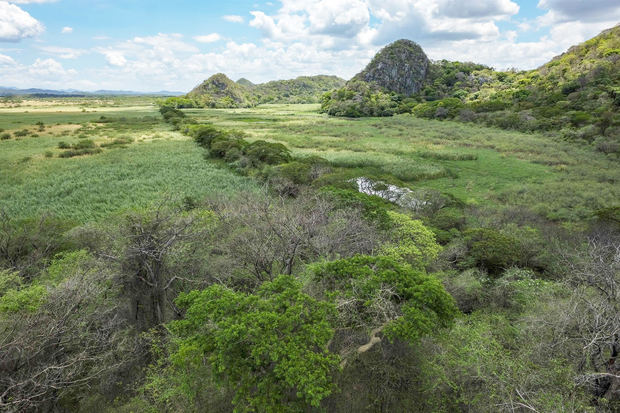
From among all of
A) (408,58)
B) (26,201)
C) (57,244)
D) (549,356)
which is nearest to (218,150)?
(26,201)

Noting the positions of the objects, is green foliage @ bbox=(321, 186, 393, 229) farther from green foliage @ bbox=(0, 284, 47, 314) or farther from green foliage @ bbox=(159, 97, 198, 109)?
green foliage @ bbox=(159, 97, 198, 109)

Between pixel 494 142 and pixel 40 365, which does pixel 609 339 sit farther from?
pixel 494 142

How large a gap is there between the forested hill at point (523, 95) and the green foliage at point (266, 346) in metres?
48.5

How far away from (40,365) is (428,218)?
19341mm

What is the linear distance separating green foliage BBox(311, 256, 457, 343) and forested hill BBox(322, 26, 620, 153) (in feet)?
148

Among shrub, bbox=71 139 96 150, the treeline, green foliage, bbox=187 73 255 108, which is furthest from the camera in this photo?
green foliage, bbox=187 73 255 108

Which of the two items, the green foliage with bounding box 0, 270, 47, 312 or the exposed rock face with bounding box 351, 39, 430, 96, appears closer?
the green foliage with bounding box 0, 270, 47, 312

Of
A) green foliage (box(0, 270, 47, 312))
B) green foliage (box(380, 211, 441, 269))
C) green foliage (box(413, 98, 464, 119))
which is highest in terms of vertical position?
green foliage (box(413, 98, 464, 119))

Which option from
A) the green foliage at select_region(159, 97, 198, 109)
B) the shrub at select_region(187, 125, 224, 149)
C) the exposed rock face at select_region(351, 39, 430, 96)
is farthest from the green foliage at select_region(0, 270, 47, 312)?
the exposed rock face at select_region(351, 39, 430, 96)

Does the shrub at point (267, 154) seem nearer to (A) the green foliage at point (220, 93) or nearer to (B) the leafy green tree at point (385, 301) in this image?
(B) the leafy green tree at point (385, 301)

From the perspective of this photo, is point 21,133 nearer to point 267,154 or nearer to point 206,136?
point 206,136

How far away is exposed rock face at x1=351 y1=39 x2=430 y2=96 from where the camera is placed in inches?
5413

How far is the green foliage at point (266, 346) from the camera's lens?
620 cm

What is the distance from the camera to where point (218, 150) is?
1694 inches
